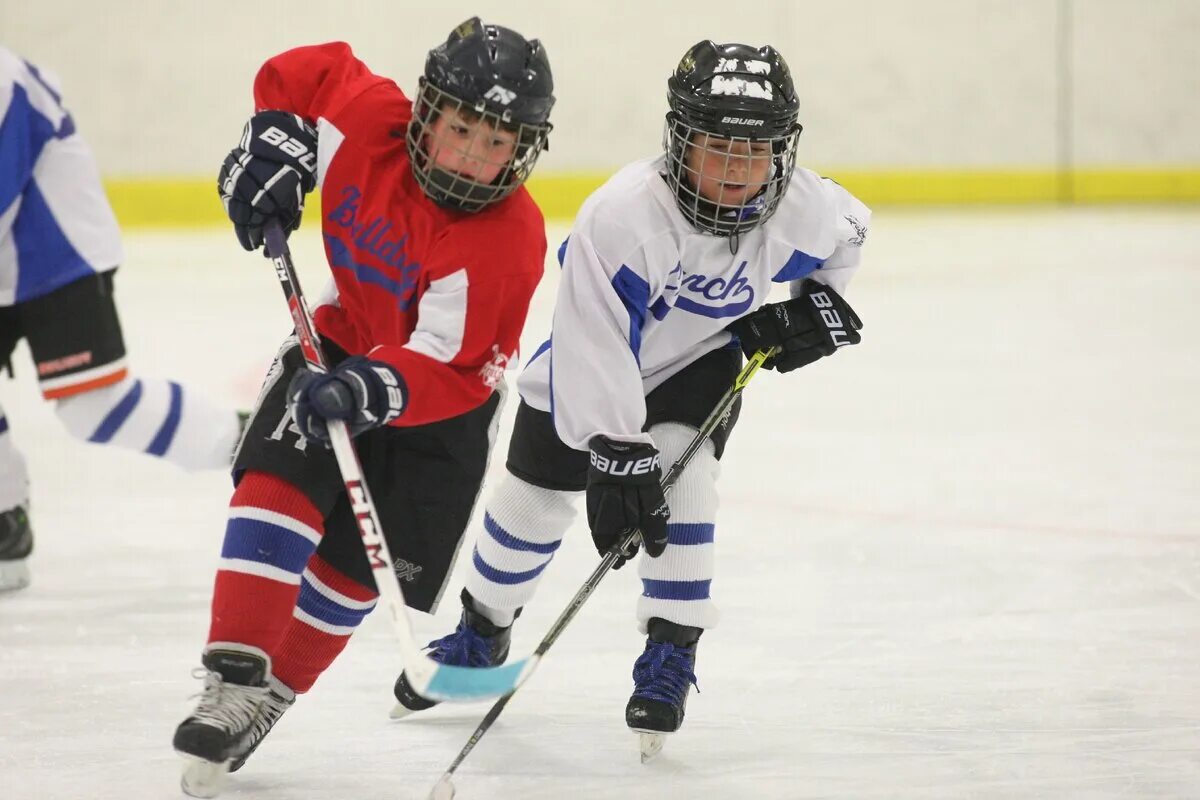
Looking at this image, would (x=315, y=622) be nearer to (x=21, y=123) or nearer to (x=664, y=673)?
(x=664, y=673)

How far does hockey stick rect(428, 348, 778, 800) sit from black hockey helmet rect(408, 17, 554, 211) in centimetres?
43

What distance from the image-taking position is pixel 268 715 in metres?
1.91

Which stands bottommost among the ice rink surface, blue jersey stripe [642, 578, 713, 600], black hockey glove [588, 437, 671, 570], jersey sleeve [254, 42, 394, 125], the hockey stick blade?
the ice rink surface

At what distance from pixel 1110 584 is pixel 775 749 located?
36.2 inches

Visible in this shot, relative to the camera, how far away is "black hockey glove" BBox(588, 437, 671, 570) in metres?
1.95

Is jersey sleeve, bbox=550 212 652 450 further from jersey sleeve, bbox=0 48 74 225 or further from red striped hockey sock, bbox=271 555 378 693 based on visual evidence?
jersey sleeve, bbox=0 48 74 225

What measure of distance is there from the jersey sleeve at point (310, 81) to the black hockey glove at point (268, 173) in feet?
0.19

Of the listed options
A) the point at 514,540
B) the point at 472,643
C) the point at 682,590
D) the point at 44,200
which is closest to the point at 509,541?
the point at 514,540

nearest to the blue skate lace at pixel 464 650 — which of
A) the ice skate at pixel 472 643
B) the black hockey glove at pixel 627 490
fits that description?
the ice skate at pixel 472 643

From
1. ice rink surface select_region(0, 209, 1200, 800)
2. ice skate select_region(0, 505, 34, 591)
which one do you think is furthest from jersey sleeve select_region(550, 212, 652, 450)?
ice skate select_region(0, 505, 34, 591)

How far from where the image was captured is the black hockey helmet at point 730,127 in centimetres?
196

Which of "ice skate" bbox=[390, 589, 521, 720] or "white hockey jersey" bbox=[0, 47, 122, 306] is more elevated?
"white hockey jersey" bbox=[0, 47, 122, 306]

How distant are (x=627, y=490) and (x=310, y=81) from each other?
0.69m

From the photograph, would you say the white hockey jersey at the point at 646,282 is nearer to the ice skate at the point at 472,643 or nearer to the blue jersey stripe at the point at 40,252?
the ice skate at the point at 472,643
